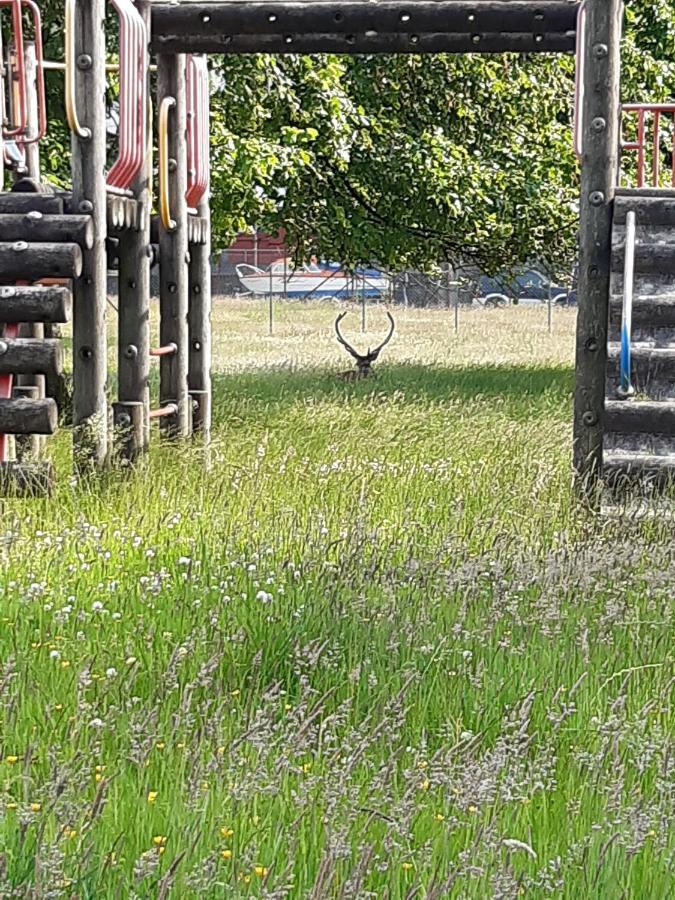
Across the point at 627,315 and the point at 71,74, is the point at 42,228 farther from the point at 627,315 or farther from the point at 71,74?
the point at 627,315

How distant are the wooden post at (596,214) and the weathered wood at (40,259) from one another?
112 inches

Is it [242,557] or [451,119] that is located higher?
[451,119]

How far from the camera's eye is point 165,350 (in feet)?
34.6

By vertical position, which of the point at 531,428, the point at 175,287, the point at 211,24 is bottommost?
the point at 531,428

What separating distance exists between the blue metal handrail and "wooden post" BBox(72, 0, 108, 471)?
300 cm

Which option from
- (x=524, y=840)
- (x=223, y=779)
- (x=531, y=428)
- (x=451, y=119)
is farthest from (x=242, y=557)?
(x=451, y=119)

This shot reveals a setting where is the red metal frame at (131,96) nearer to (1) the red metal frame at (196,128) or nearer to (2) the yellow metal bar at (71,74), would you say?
(2) the yellow metal bar at (71,74)

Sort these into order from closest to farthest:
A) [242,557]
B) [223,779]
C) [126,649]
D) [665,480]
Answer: [223,779] → [126,649] → [242,557] → [665,480]

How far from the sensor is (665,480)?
774 centimetres

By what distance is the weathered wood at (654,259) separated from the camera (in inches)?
342

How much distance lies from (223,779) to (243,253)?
62138 mm

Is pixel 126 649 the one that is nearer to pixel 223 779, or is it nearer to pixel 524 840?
pixel 223 779

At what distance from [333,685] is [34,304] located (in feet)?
14.2

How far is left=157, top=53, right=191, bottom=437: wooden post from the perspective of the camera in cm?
1079
